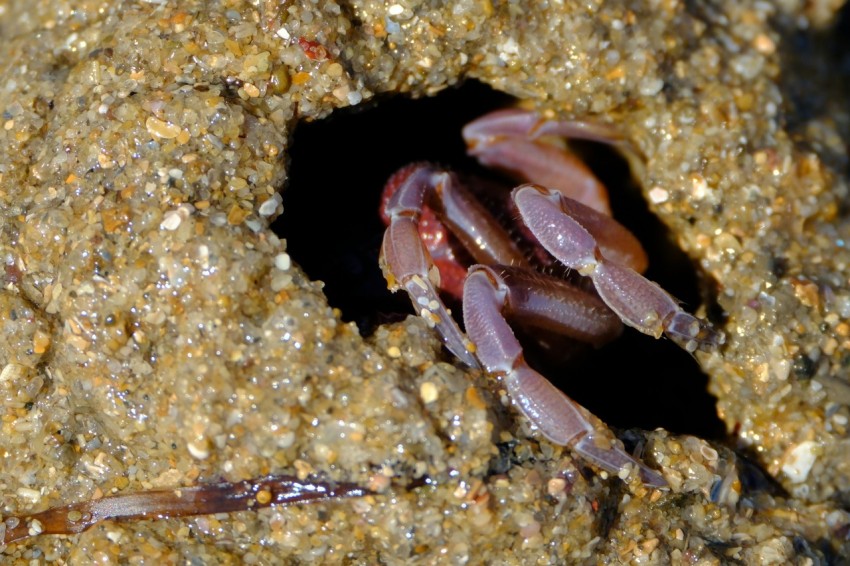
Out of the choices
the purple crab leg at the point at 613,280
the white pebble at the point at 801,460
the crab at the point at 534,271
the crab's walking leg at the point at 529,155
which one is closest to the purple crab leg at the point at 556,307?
the crab at the point at 534,271

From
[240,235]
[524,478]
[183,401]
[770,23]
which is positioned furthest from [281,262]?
[770,23]

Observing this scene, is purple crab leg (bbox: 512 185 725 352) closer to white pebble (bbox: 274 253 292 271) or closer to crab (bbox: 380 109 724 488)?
crab (bbox: 380 109 724 488)

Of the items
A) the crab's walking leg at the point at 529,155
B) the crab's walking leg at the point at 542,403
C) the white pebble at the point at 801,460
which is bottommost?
the white pebble at the point at 801,460

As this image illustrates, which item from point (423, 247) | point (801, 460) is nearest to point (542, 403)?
point (423, 247)

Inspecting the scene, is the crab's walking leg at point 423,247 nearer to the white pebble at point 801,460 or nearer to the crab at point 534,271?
the crab at point 534,271

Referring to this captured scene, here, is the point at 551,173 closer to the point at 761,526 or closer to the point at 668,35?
the point at 668,35

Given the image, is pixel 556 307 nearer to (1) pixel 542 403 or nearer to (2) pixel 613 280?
(2) pixel 613 280

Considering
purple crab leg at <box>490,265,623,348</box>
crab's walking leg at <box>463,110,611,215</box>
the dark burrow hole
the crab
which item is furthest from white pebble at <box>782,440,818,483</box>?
crab's walking leg at <box>463,110,611,215</box>
